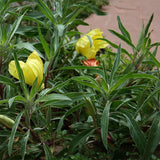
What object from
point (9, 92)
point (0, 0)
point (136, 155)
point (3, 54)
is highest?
point (0, 0)

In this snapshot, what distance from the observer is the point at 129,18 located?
2.51m

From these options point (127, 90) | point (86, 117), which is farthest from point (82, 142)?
point (127, 90)

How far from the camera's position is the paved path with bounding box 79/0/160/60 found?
2.17 m

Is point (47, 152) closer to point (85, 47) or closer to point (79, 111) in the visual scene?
point (79, 111)

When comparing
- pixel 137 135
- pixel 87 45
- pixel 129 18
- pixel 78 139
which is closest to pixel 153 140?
pixel 137 135

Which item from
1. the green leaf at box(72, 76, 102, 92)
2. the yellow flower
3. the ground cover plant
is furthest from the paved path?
the green leaf at box(72, 76, 102, 92)

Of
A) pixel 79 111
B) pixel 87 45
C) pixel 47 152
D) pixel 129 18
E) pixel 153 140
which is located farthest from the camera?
pixel 129 18

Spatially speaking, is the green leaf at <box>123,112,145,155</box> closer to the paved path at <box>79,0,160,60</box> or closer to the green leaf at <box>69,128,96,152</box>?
the green leaf at <box>69,128,96,152</box>

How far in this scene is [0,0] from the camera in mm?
1260

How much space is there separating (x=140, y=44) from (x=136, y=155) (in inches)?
18.4

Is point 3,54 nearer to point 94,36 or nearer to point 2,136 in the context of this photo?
point 2,136

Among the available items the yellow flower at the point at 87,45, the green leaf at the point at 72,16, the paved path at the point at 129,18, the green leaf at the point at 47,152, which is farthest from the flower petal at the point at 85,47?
the paved path at the point at 129,18

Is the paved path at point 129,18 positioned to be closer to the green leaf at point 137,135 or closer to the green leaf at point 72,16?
the green leaf at point 72,16

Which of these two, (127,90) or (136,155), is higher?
(127,90)
